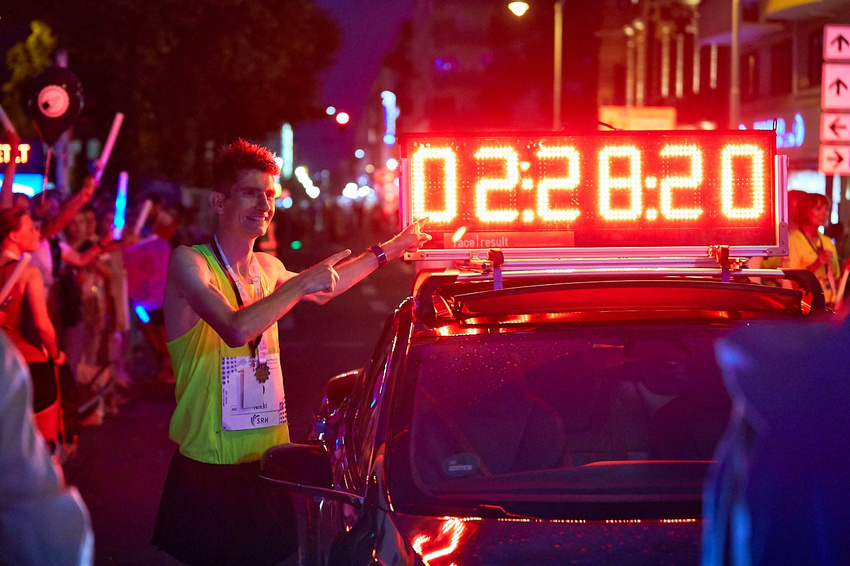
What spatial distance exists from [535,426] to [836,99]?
6.75m

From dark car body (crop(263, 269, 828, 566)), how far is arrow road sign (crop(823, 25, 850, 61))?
19.7 feet

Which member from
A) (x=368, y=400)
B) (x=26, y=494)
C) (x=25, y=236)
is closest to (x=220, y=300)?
(x=368, y=400)

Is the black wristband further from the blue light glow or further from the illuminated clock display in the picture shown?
the blue light glow

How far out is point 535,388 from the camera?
151 inches

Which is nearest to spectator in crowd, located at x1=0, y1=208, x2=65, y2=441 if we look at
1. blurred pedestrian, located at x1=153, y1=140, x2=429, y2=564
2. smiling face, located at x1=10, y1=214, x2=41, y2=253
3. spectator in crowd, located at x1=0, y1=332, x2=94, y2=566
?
smiling face, located at x1=10, y1=214, x2=41, y2=253

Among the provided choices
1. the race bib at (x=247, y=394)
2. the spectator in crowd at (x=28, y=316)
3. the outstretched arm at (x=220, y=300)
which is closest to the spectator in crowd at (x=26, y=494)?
the outstretched arm at (x=220, y=300)

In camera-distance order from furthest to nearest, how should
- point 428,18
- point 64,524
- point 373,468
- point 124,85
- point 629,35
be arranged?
point 428,18 → point 629,35 → point 124,85 → point 373,468 → point 64,524

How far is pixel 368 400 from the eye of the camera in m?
3.84

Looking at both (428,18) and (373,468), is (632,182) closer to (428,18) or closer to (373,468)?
(373,468)

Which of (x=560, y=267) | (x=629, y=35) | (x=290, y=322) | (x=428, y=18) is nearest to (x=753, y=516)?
(x=560, y=267)

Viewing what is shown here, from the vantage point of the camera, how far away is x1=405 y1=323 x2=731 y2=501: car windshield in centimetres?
328

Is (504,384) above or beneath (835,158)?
beneath

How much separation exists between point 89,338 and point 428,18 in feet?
297

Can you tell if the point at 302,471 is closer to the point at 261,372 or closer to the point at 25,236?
the point at 261,372
